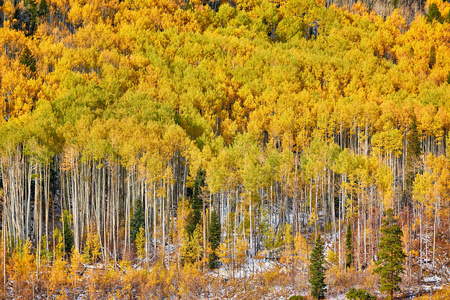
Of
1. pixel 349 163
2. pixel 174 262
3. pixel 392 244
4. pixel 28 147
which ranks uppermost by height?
pixel 28 147

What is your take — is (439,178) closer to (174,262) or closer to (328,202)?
(328,202)

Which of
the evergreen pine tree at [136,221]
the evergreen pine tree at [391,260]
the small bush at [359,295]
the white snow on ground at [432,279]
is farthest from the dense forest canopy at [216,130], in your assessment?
the small bush at [359,295]

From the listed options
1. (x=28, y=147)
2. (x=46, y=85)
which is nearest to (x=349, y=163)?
(x=28, y=147)

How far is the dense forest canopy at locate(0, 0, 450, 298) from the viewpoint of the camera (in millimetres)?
47906

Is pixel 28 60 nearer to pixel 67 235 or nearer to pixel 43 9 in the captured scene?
pixel 43 9

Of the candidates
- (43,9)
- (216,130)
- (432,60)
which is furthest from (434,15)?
(43,9)

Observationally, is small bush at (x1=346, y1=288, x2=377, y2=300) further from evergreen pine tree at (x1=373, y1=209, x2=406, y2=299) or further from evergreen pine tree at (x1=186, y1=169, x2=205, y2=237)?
evergreen pine tree at (x1=186, y1=169, x2=205, y2=237)

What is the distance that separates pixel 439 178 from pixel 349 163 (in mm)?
8512

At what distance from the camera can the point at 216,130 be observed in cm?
7256

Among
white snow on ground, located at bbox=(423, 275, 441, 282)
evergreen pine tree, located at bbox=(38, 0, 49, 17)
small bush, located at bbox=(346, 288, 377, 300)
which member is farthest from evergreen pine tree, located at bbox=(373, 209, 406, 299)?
evergreen pine tree, located at bbox=(38, 0, 49, 17)

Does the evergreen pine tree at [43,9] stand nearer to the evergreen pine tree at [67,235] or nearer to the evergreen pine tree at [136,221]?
the evergreen pine tree at [67,235]

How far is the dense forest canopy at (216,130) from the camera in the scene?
47.9 meters

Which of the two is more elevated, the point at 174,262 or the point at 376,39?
the point at 376,39

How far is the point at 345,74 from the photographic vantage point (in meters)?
89.8
